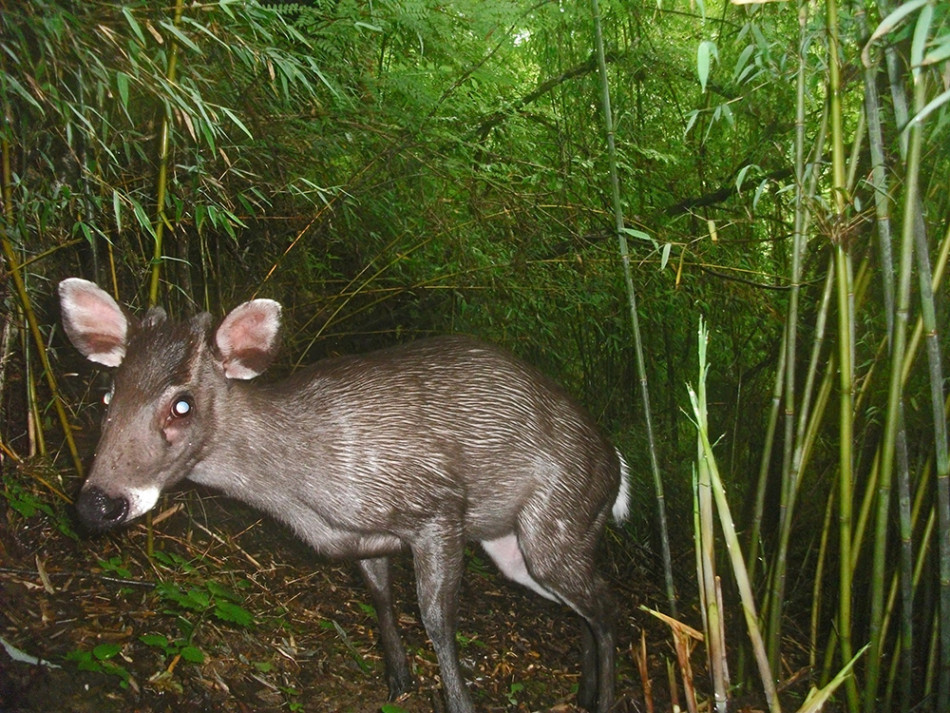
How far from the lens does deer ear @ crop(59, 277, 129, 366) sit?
8.30 feet

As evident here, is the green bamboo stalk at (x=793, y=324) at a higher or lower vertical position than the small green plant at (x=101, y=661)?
higher

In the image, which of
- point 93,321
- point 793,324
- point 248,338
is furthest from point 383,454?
point 793,324

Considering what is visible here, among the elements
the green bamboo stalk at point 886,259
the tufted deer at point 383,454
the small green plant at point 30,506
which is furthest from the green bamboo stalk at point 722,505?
the small green plant at point 30,506

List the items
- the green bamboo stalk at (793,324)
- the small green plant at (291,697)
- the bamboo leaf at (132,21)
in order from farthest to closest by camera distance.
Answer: the small green plant at (291,697)
the green bamboo stalk at (793,324)
the bamboo leaf at (132,21)

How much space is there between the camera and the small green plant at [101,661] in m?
2.40

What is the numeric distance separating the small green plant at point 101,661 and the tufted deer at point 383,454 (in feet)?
1.23

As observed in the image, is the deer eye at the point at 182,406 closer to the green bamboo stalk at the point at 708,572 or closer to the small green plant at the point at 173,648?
the small green plant at the point at 173,648

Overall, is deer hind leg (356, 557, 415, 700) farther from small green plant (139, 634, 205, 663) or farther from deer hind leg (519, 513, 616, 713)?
small green plant (139, 634, 205, 663)

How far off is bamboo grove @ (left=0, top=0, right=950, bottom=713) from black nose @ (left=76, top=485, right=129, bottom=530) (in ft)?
1.73

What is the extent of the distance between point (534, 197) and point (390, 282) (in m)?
0.79

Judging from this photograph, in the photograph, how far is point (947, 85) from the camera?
197cm

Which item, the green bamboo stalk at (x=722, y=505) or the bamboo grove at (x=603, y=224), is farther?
the bamboo grove at (x=603, y=224)

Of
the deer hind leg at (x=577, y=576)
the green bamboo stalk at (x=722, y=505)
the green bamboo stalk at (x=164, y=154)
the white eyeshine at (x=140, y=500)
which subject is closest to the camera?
the green bamboo stalk at (x=722, y=505)

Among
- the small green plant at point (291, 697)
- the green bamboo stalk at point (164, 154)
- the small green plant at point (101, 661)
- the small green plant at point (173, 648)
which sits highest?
the green bamboo stalk at point (164, 154)
